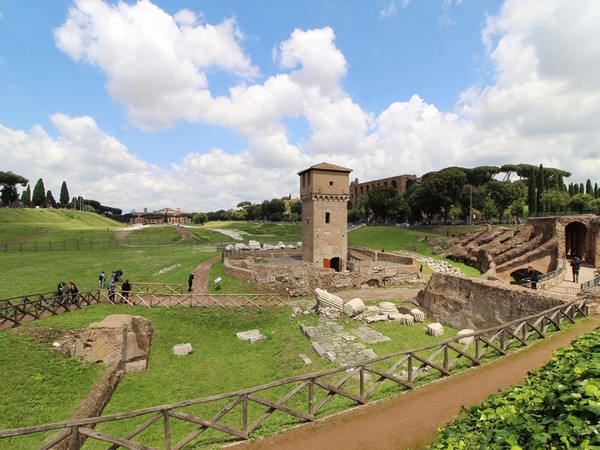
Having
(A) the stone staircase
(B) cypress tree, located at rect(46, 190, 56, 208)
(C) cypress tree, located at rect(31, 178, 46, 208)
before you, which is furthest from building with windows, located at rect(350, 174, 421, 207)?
(B) cypress tree, located at rect(46, 190, 56, 208)

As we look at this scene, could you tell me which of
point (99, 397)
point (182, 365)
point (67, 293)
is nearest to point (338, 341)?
point (182, 365)

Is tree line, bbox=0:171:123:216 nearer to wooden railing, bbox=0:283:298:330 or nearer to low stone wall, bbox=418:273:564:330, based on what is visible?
wooden railing, bbox=0:283:298:330

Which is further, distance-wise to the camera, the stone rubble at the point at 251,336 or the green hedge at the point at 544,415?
the stone rubble at the point at 251,336

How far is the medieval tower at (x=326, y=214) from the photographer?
3050 centimetres

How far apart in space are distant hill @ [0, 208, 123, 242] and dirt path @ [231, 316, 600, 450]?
57.4 meters

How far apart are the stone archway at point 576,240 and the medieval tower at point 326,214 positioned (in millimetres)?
19945

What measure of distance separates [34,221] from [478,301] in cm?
7929

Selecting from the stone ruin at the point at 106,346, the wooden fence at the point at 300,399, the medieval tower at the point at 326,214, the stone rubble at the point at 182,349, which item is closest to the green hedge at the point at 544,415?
the wooden fence at the point at 300,399

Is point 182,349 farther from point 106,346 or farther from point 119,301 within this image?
point 119,301

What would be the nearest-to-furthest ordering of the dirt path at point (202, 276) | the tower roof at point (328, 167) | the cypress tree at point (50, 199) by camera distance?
the dirt path at point (202, 276) → the tower roof at point (328, 167) → the cypress tree at point (50, 199)

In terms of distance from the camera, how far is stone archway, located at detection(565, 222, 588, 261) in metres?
27.3

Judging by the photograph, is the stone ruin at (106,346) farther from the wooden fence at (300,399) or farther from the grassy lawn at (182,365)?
the wooden fence at (300,399)

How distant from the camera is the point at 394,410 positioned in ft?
24.2

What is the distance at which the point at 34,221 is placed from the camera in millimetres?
65062
